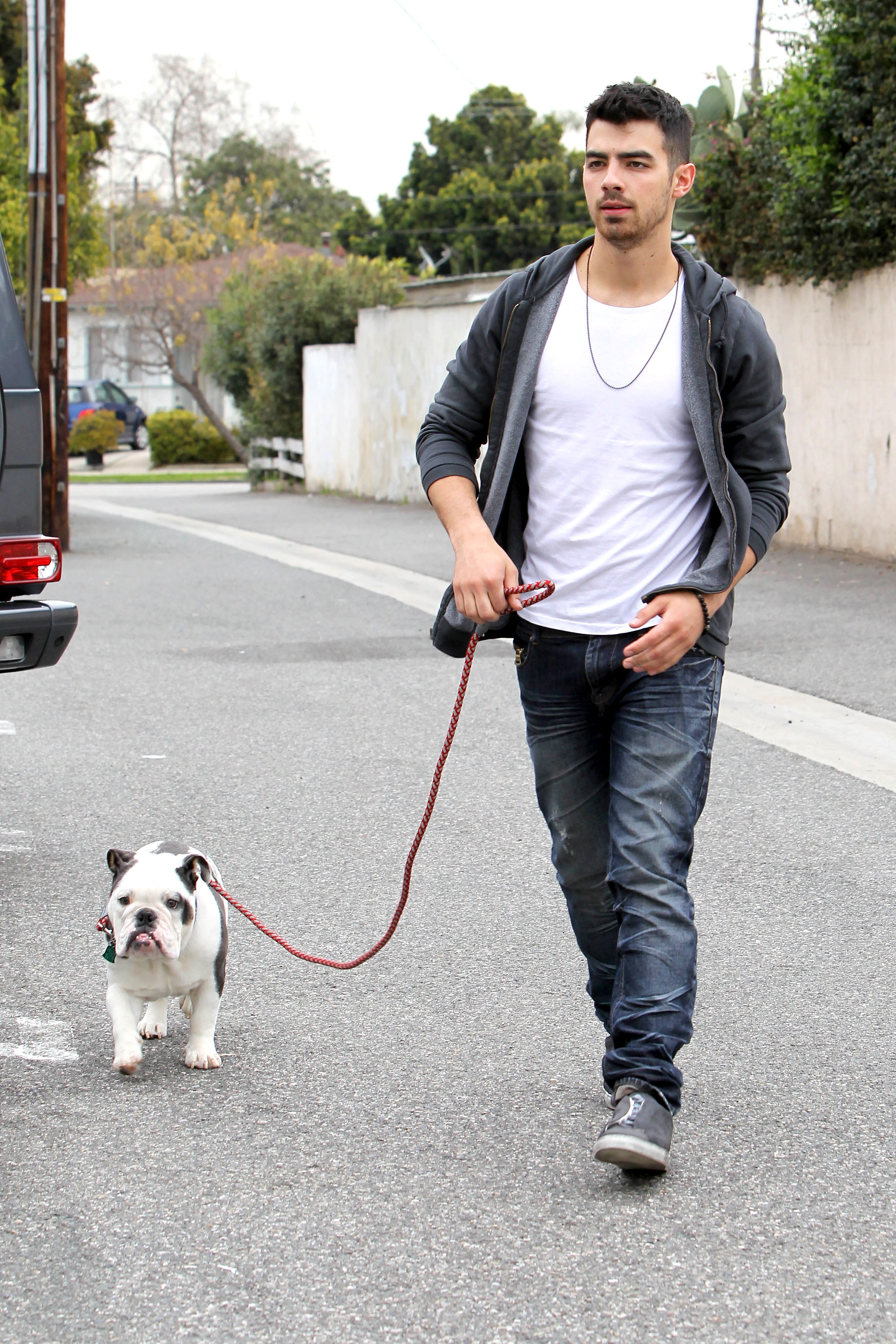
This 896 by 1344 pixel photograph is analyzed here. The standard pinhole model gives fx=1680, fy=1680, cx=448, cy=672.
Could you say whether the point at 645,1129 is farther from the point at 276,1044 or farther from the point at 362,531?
the point at 362,531

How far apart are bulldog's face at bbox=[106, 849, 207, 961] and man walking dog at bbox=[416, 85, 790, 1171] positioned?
0.84m

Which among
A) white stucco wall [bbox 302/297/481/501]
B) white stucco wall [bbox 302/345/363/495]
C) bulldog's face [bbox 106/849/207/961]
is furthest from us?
white stucco wall [bbox 302/345/363/495]

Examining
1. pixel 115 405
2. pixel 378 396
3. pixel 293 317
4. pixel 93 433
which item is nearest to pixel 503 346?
pixel 378 396

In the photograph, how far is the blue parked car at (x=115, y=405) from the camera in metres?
44.9

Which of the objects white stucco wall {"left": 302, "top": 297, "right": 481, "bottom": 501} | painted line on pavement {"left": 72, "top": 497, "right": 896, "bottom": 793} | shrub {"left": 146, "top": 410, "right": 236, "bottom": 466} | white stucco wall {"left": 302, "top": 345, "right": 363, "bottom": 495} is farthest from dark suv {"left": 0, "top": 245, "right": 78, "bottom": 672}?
shrub {"left": 146, "top": 410, "right": 236, "bottom": 466}

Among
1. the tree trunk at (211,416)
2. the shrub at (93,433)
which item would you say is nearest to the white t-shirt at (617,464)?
the tree trunk at (211,416)

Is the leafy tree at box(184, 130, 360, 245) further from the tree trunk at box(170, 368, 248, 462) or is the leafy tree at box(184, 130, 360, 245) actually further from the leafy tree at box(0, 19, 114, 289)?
the leafy tree at box(0, 19, 114, 289)

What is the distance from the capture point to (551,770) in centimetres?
344

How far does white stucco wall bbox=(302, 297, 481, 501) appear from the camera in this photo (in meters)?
24.0

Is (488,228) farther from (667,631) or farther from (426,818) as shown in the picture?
(667,631)

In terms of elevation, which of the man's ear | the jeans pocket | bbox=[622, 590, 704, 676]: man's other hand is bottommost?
the jeans pocket

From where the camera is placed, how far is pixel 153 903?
3631 millimetres

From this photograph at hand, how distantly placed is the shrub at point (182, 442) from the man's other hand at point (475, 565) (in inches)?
1445

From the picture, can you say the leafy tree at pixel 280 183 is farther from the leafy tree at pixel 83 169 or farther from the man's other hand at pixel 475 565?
the man's other hand at pixel 475 565
